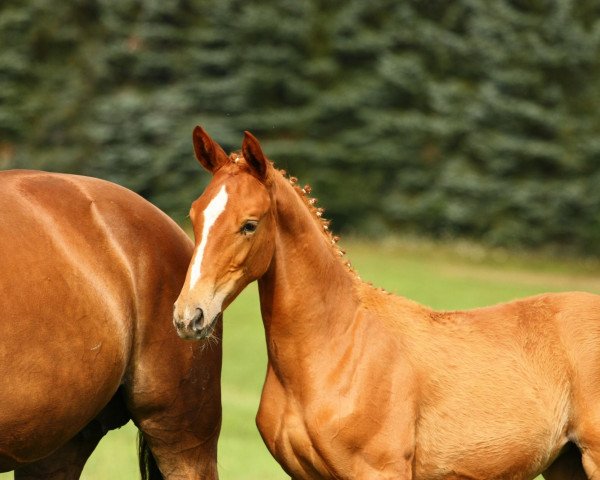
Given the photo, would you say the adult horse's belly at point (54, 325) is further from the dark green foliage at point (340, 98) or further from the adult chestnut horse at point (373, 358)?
the dark green foliage at point (340, 98)

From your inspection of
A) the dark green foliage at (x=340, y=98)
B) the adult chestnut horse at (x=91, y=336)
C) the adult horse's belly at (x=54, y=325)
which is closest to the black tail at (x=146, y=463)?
the adult chestnut horse at (x=91, y=336)

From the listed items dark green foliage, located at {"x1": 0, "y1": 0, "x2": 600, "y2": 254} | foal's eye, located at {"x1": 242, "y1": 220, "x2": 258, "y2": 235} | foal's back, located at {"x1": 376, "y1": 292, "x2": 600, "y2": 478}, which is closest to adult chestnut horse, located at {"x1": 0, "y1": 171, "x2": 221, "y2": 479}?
foal's eye, located at {"x1": 242, "y1": 220, "x2": 258, "y2": 235}

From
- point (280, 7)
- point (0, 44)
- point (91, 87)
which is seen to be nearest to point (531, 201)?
point (280, 7)

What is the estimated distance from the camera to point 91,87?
2023 centimetres

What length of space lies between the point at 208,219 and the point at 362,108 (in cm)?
1628

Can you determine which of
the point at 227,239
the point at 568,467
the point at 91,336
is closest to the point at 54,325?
the point at 91,336

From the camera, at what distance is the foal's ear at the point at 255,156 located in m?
3.76

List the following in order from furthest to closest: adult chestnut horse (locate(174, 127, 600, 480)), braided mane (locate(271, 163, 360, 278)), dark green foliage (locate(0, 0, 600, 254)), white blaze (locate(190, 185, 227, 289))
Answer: dark green foliage (locate(0, 0, 600, 254)), braided mane (locate(271, 163, 360, 278)), adult chestnut horse (locate(174, 127, 600, 480)), white blaze (locate(190, 185, 227, 289))

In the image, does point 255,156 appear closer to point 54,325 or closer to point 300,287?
point 300,287

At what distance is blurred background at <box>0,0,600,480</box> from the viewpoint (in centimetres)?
1839

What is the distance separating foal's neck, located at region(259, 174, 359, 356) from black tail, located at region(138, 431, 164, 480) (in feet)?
3.08

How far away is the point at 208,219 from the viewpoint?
374cm

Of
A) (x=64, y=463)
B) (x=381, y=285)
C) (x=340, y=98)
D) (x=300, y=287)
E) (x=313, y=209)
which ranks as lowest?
(x=381, y=285)

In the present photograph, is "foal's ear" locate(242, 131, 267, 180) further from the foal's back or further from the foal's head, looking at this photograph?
the foal's back
